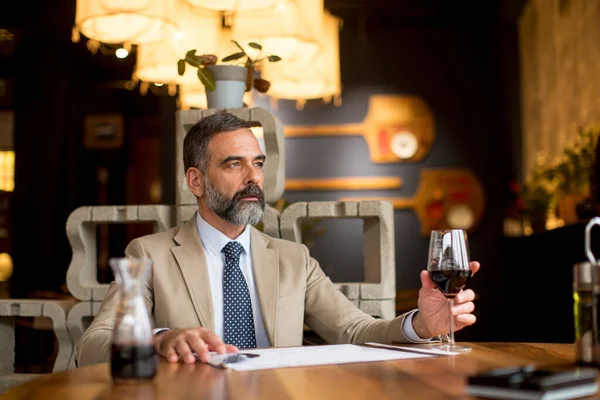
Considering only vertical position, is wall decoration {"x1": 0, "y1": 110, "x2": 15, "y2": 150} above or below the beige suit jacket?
above

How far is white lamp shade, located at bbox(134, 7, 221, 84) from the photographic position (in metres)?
4.76

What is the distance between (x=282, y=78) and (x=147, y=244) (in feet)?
11.0

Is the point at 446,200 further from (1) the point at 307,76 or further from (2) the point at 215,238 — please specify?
(2) the point at 215,238

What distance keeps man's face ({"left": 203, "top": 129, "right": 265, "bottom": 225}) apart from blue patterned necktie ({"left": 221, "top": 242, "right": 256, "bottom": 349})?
179mm

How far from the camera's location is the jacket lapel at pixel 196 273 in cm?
234

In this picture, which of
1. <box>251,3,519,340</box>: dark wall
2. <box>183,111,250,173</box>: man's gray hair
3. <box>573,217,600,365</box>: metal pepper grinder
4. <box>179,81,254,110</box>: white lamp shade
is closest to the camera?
<box>573,217,600,365</box>: metal pepper grinder

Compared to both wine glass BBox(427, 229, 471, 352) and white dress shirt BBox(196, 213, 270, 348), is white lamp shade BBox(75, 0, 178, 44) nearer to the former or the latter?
white dress shirt BBox(196, 213, 270, 348)

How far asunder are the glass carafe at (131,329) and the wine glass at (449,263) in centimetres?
65

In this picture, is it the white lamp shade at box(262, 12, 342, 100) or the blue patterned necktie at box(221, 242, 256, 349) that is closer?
the blue patterned necktie at box(221, 242, 256, 349)

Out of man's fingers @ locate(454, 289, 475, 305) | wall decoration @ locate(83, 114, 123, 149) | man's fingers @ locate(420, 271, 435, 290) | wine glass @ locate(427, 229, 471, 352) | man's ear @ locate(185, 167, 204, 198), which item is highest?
wall decoration @ locate(83, 114, 123, 149)

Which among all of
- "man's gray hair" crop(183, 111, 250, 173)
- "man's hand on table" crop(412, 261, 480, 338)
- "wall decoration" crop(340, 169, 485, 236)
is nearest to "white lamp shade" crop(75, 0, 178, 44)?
"man's gray hair" crop(183, 111, 250, 173)

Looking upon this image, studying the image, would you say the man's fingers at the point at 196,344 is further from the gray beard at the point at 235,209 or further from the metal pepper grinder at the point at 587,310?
the gray beard at the point at 235,209

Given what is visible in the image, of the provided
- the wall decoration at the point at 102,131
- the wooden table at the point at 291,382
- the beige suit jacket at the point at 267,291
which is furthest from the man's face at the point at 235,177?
the wall decoration at the point at 102,131

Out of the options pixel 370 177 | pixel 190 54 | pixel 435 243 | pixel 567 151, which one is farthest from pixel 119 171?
pixel 435 243
